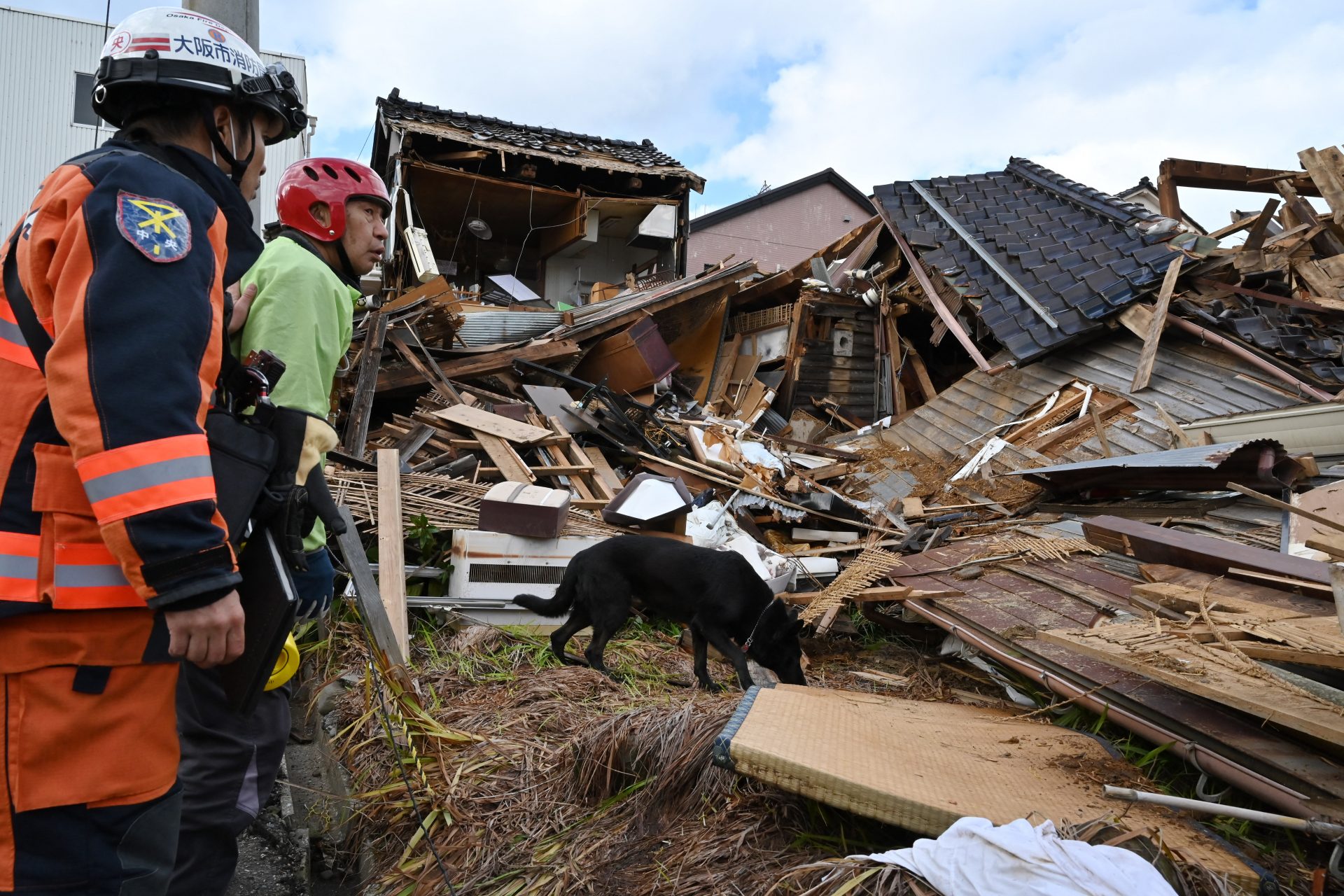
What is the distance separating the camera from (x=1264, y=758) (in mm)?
2420

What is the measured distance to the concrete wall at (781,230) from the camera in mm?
25625

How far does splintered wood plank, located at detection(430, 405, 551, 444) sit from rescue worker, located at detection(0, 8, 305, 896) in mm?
6268

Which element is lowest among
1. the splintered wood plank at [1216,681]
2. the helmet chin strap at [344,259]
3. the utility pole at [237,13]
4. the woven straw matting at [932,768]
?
the woven straw matting at [932,768]

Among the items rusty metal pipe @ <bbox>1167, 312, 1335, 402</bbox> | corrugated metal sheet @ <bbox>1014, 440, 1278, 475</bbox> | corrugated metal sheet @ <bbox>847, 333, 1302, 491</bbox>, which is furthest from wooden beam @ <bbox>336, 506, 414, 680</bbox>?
rusty metal pipe @ <bbox>1167, 312, 1335, 402</bbox>

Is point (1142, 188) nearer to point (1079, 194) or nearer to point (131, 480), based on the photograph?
point (1079, 194)

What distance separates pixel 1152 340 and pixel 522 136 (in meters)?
10.2

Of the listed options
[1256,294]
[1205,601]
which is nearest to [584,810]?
[1205,601]

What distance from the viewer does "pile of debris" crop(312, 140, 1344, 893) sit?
2.84 metres

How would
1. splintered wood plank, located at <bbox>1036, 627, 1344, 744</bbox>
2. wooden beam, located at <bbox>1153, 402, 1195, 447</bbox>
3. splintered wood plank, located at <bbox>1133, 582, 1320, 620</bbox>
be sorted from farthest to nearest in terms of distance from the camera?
1. wooden beam, located at <bbox>1153, 402, 1195, 447</bbox>
2. splintered wood plank, located at <bbox>1133, 582, 1320, 620</bbox>
3. splintered wood plank, located at <bbox>1036, 627, 1344, 744</bbox>

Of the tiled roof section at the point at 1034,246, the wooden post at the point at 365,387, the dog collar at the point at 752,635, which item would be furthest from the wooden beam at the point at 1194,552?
the wooden post at the point at 365,387

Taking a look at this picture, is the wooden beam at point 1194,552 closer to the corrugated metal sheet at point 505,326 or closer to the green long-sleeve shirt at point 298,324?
the green long-sleeve shirt at point 298,324

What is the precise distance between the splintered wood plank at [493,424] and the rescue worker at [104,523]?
6.27 meters

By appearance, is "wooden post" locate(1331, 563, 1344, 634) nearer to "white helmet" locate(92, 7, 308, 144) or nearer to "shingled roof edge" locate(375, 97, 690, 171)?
"white helmet" locate(92, 7, 308, 144)

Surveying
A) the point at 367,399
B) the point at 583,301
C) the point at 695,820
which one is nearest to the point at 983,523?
the point at 695,820
